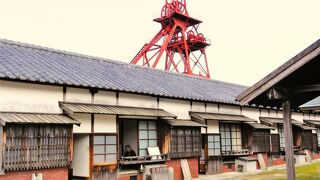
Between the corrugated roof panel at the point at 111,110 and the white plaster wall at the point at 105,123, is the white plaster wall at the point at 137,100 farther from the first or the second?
the white plaster wall at the point at 105,123

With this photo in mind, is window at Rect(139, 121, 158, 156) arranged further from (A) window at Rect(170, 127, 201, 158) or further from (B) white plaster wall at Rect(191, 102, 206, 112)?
(B) white plaster wall at Rect(191, 102, 206, 112)

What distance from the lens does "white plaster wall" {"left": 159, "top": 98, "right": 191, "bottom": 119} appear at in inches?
725

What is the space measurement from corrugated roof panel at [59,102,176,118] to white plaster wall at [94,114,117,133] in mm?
420

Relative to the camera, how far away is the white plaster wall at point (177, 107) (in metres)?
18.4

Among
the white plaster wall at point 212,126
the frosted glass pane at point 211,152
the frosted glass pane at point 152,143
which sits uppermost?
the white plaster wall at point 212,126

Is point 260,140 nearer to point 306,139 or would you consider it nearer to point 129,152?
point 306,139

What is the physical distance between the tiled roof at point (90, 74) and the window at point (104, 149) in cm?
206

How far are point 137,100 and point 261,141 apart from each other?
37.3 ft

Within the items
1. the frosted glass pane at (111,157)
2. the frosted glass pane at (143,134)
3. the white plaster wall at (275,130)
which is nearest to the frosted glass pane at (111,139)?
the frosted glass pane at (111,157)

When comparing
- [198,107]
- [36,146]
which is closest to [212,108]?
[198,107]

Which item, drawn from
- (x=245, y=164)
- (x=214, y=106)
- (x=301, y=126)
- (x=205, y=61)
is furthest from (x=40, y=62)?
(x=205, y=61)

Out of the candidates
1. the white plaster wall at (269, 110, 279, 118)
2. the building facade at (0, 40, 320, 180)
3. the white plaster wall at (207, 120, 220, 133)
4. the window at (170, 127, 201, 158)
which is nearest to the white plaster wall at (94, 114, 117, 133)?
the building facade at (0, 40, 320, 180)

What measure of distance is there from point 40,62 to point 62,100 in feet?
7.76

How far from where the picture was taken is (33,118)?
12398mm
